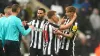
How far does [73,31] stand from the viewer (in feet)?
56.6

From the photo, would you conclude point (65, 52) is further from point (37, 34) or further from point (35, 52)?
point (37, 34)

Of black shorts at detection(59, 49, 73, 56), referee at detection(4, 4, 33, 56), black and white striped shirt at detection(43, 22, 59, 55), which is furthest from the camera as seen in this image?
black and white striped shirt at detection(43, 22, 59, 55)

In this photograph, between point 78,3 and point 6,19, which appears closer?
point 6,19

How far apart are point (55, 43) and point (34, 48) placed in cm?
72

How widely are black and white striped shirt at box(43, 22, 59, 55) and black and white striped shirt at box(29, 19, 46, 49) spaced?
0.45ft

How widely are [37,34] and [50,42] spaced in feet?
1.61

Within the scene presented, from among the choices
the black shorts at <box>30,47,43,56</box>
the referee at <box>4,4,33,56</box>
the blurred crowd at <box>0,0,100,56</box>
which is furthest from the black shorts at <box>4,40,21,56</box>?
the blurred crowd at <box>0,0,100,56</box>

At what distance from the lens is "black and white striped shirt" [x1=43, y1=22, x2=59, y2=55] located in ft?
59.4

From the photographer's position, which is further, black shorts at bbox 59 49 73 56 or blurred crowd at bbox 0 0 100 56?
blurred crowd at bbox 0 0 100 56

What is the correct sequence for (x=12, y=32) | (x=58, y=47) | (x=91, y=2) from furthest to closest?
(x=91, y=2) → (x=58, y=47) → (x=12, y=32)

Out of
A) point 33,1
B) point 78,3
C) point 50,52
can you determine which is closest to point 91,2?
point 78,3

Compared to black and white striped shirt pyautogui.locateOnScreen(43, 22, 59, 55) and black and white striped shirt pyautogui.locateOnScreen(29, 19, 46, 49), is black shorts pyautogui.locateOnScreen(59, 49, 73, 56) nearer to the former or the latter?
black and white striped shirt pyautogui.locateOnScreen(43, 22, 59, 55)

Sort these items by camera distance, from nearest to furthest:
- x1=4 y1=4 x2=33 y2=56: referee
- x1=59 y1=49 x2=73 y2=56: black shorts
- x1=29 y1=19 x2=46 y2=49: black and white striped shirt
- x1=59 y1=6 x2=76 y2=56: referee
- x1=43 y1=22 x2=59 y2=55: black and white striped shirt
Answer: x1=4 y1=4 x2=33 y2=56: referee, x1=59 y1=6 x2=76 y2=56: referee, x1=59 y1=49 x2=73 y2=56: black shorts, x1=43 y1=22 x2=59 y2=55: black and white striped shirt, x1=29 y1=19 x2=46 y2=49: black and white striped shirt

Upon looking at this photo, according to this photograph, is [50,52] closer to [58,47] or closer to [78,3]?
[58,47]
